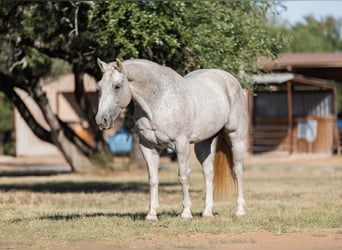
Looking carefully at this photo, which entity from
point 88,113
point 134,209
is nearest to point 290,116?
point 88,113

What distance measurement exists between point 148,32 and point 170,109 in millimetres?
5395

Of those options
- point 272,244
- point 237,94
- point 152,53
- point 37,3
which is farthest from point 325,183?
point 272,244

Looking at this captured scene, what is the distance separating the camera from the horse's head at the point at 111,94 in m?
10.7

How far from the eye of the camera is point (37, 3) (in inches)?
758

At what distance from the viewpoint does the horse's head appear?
1067 centimetres

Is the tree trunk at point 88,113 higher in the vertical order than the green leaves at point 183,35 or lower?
lower

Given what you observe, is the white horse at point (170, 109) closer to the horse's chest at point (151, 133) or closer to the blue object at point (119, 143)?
the horse's chest at point (151, 133)

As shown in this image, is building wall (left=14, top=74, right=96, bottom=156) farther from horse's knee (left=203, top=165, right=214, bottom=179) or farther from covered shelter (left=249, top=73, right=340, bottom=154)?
horse's knee (left=203, top=165, right=214, bottom=179)

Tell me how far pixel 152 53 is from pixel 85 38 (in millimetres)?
2726

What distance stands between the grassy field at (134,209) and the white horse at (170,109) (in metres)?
0.75

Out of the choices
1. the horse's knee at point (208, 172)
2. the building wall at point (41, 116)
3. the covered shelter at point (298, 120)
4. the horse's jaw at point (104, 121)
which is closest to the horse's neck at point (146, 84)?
the horse's jaw at point (104, 121)

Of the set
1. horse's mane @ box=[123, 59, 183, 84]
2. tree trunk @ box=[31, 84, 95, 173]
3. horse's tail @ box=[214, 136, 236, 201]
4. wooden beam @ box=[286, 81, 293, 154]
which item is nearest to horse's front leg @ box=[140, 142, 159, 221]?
horse's mane @ box=[123, 59, 183, 84]

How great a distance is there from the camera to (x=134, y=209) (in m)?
14.7

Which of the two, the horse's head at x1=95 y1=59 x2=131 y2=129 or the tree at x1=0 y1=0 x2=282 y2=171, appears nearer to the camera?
the horse's head at x1=95 y1=59 x2=131 y2=129
